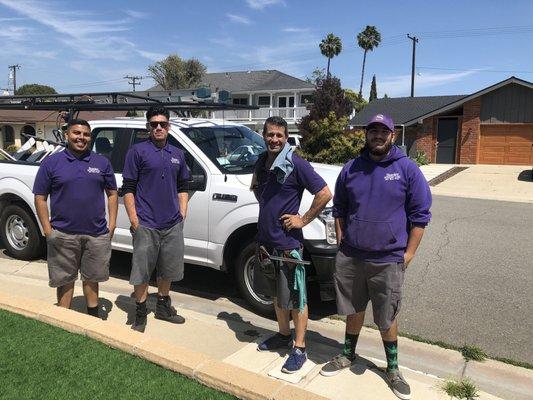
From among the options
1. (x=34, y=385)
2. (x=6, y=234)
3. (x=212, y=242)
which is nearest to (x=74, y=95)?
(x=6, y=234)

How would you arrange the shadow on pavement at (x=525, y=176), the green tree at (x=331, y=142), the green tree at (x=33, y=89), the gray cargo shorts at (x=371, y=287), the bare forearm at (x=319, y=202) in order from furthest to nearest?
1. the green tree at (x=33, y=89)
2. the green tree at (x=331, y=142)
3. the shadow on pavement at (x=525, y=176)
4. the bare forearm at (x=319, y=202)
5. the gray cargo shorts at (x=371, y=287)

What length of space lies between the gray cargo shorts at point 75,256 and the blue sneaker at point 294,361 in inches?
71.8

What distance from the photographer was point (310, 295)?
557cm

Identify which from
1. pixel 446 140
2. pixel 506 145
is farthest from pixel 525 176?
pixel 446 140

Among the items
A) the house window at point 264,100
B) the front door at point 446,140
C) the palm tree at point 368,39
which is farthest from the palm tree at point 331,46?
the front door at point 446,140

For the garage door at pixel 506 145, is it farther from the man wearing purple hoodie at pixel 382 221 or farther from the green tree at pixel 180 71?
the green tree at pixel 180 71

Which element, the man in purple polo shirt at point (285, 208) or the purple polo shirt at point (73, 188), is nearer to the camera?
the man in purple polo shirt at point (285, 208)

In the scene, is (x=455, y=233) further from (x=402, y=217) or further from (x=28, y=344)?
(x=28, y=344)

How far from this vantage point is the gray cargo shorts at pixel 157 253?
439 cm

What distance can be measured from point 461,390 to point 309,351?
123 cm

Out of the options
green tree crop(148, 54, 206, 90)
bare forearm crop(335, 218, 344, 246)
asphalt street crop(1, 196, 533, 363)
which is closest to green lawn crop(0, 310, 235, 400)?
bare forearm crop(335, 218, 344, 246)

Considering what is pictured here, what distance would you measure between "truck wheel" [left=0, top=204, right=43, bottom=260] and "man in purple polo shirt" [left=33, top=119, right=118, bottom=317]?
2796 mm

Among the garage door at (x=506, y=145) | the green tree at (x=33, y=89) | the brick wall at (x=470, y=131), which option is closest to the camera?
the garage door at (x=506, y=145)

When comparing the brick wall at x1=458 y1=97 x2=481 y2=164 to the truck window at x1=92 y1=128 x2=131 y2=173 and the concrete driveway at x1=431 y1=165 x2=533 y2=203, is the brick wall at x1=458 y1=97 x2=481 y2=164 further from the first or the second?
the truck window at x1=92 y1=128 x2=131 y2=173
